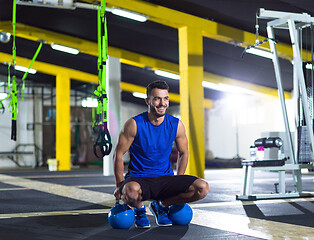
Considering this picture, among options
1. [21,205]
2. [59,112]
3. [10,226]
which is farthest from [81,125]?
[10,226]

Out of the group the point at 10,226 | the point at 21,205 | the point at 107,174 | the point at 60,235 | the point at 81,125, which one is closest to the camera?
the point at 60,235

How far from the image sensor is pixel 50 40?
456 inches

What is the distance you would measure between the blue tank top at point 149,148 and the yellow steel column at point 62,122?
11624 millimetres

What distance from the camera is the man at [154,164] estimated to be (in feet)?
10.7

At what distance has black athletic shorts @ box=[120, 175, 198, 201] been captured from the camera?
324 centimetres

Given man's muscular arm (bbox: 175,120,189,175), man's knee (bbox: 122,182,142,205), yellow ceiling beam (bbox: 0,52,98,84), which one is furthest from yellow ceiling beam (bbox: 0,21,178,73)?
man's knee (bbox: 122,182,142,205)

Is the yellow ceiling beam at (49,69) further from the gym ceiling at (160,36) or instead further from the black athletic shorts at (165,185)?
the black athletic shorts at (165,185)

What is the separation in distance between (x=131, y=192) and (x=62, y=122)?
12.0 meters

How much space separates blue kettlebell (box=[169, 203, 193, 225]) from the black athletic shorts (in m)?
0.16

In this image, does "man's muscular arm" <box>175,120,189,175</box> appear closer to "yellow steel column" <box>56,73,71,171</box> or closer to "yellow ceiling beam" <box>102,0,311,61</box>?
"yellow ceiling beam" <box>102,0,311,61</box>

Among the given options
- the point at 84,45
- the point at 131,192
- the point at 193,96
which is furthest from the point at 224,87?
the point at 131,192

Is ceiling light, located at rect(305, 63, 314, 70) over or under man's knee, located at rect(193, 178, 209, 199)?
over

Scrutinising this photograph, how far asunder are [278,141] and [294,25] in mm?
1439

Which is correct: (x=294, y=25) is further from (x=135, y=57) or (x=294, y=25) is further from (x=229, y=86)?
(x=229, y=86)
